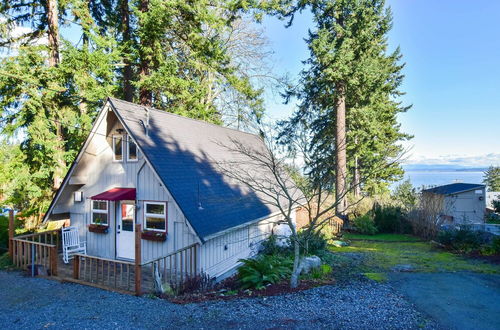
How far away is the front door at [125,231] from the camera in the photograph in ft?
34.7

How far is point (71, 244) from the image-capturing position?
11.1 metres

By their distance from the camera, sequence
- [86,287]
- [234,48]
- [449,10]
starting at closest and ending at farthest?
[86,287], [449,10], [234,48]

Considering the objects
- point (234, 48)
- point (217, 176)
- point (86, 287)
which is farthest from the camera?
point (234, 48)

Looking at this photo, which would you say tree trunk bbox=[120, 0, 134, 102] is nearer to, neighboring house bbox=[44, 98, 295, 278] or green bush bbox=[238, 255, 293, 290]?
neighboring house bbox=[44, 98, 295, 278]

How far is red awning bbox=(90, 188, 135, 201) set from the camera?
984cm

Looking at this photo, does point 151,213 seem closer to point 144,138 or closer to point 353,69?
point 144,138

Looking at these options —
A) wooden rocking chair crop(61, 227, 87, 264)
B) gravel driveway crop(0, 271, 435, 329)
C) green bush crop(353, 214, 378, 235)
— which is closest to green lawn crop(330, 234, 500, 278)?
green bush crop(353, 214, 378, 235)

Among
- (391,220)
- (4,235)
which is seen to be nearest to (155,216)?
(4,235)

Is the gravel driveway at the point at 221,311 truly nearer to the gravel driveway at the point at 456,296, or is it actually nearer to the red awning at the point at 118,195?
the gravel driveway at the point at 456,296

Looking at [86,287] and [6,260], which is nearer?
[86,287]

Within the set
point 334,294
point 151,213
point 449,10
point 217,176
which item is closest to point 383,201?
point 449,10

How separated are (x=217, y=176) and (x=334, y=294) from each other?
620 cm

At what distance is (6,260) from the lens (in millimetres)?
10891

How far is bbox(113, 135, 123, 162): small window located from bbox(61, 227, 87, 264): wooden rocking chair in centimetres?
325
